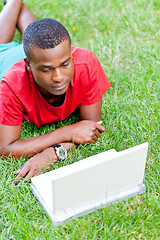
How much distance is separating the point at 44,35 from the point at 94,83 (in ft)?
2.06

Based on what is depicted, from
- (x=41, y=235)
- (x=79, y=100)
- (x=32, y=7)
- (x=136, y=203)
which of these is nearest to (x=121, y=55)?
(x=79, y=100)

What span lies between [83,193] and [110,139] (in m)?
0.76

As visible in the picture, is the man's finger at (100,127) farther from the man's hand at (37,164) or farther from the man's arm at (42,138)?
the man's hand at (37,164)

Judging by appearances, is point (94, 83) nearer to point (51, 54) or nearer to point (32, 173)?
point (51, 54)

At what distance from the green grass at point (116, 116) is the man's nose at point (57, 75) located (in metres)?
0.63

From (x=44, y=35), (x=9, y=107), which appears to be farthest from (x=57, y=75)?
(x=9, y=107)

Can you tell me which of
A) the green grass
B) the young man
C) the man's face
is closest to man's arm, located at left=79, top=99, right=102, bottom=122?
the young man

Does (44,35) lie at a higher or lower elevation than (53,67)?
higher

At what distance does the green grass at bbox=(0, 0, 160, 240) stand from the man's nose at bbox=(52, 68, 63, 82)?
63 cm

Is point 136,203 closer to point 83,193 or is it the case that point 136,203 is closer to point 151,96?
point 83,193

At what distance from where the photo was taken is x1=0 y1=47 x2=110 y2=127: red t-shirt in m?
2.41

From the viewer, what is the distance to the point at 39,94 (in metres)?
2.49

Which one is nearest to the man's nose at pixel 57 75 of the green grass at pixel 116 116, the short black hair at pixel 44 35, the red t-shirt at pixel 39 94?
the short black hair at pixel 44 35

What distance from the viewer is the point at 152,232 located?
2053mm
